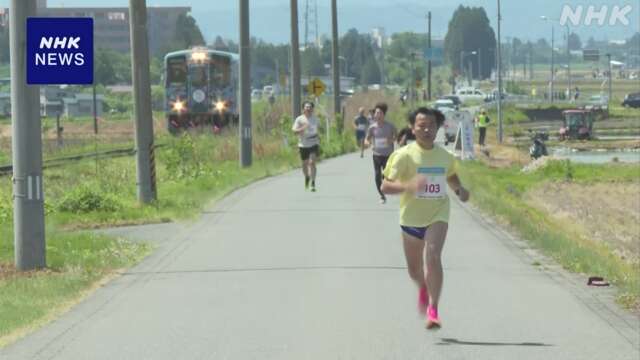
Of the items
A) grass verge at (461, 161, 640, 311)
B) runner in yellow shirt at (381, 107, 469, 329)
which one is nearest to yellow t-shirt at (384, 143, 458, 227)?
runner in yellow shirt at (381, 107, 469, 329)

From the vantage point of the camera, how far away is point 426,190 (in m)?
11.2

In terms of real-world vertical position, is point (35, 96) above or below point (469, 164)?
above

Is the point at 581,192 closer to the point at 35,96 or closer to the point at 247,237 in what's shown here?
the point at 247,237

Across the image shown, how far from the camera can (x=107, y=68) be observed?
10469cm

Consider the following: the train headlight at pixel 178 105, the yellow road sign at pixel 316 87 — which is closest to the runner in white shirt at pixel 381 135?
the yellow road sign at pixel 316 87

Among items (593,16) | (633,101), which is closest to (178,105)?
(633,101)

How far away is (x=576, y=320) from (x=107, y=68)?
94875 mm

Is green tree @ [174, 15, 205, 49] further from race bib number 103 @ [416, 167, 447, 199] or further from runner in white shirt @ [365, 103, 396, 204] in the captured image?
race bib number 103 @ [416, 167, 447, 199]

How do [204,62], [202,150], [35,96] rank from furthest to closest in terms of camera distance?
[204,62]
[202,150]
[35,96]

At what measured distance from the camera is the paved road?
1062 centimetres

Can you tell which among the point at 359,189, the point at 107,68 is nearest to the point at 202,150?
the point at 359,189

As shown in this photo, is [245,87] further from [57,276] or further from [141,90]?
[57,276]

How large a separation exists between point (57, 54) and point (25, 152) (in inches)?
46.1

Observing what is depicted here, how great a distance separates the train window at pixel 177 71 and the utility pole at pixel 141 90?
28361 millimetres
